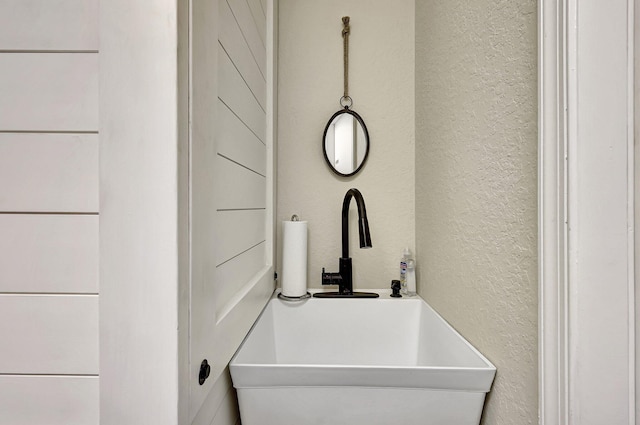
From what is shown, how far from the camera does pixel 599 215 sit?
46cm

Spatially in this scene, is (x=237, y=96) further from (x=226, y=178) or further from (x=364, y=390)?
(x=364, y=390)

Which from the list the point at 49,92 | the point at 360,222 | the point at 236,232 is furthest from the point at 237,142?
the point at 360,222

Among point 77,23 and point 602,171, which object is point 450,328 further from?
point 77,23

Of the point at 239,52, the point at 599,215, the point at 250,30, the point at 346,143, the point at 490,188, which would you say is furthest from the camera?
the point at 346,143

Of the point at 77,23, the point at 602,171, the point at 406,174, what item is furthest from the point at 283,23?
the point at 602,171

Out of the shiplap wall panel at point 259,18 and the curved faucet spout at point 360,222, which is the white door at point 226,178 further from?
the curved faucet spout at point 360,222

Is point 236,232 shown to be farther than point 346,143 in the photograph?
No

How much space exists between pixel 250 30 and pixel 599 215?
34.6 inches

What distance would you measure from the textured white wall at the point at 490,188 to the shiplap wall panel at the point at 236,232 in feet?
1.75

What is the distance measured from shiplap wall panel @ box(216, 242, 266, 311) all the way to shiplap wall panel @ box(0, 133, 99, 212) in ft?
0.81

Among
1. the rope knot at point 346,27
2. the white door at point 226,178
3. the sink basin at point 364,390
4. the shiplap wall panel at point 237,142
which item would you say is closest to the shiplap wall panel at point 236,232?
the white door at point 226,178

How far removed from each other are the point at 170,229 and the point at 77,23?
0.33 meters

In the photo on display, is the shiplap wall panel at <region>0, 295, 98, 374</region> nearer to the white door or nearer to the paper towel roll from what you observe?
the white door

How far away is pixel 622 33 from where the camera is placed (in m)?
0.46
